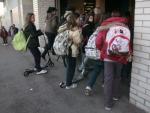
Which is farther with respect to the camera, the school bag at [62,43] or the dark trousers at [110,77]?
the school bag at [62,43]

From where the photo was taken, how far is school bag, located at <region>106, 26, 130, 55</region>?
169 inches

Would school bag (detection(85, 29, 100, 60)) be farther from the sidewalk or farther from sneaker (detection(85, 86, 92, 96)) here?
the sidewalk

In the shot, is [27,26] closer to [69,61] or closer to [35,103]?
[69,61]

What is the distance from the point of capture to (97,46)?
4.63 metres

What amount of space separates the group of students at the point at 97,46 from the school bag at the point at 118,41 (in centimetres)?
10

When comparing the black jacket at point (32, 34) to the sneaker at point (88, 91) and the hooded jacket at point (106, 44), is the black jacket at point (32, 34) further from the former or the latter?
the hooded jacket at point (106, 44)

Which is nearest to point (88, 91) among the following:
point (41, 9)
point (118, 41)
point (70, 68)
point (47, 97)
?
point (70, 68)

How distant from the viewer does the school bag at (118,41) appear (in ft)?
14.1

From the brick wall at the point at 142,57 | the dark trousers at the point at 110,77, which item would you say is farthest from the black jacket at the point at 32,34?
the brick wall at the point at 142,57

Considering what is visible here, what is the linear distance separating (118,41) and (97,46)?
456mm

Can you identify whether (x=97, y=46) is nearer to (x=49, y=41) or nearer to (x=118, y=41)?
(x=118, y=41)

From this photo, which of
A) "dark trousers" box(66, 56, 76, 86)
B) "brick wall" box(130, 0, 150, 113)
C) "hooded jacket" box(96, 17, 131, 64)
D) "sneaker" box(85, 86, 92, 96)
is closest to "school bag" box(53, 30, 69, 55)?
"dark trousers" box(66, 56, 76, 86)

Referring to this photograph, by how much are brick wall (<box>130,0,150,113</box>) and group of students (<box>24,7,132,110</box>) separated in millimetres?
197

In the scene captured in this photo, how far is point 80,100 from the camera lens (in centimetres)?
527
